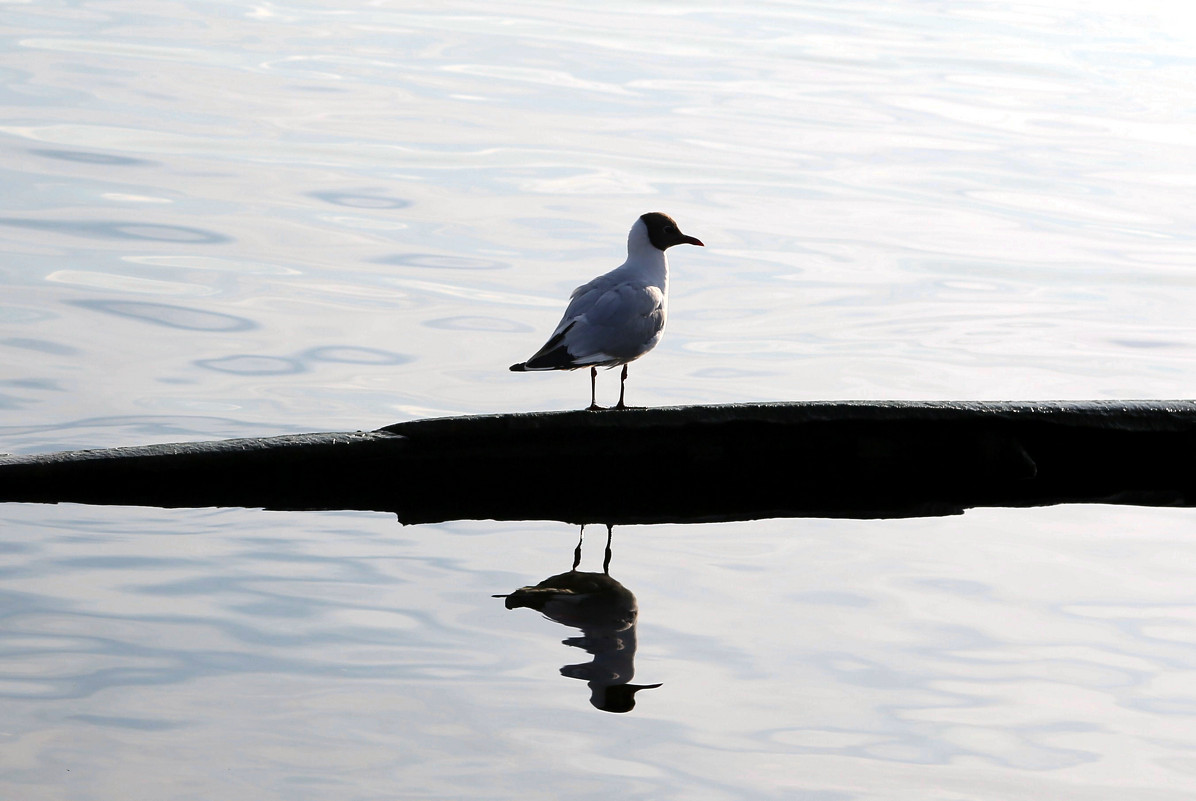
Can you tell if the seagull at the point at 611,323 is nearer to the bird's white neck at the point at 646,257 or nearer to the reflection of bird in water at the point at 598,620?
the bird's white neck at the point at 646,257

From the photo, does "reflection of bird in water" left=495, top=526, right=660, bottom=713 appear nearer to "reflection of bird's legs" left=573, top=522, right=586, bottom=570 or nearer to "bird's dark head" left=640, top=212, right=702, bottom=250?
"reflection of bird's legs" left=573, top=522, right=586, bottom=570

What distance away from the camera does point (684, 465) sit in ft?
19.5

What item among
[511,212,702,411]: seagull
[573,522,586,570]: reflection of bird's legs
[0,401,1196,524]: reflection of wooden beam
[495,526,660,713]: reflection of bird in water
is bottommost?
[495,526,660,713]: reflection of bird in water

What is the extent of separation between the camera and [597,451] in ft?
19.1

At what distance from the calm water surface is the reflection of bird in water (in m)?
0.05

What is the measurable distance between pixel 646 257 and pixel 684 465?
107cm

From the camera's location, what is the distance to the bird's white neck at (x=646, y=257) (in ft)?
21.7

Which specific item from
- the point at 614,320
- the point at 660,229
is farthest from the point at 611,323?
the point at 660,229

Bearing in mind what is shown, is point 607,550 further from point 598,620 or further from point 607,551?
point 598,620

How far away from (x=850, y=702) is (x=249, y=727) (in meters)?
1.48

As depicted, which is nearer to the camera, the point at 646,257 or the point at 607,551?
the point at 607,551

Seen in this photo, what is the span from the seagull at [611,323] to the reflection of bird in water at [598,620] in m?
0.79

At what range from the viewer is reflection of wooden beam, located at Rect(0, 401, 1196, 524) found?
18.0 feet

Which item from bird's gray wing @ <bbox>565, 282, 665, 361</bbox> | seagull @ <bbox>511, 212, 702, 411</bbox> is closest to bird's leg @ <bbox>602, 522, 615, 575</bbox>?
seagull @ <bbox>511, 212, 702, 411</bbox>
